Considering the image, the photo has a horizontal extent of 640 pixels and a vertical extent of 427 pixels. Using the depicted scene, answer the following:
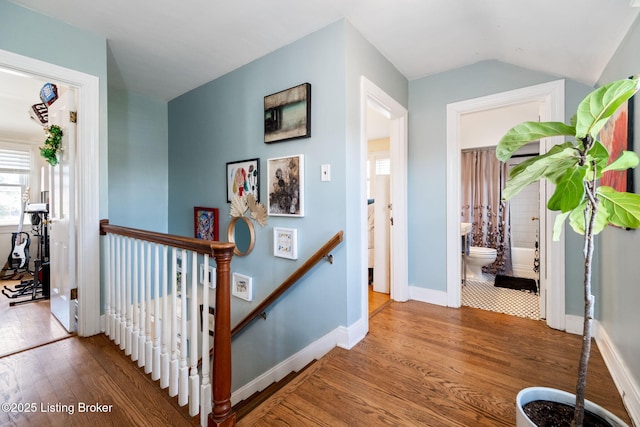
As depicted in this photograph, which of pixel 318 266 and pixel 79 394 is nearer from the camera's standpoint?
pixel 79 394

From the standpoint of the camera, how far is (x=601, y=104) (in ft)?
2.82

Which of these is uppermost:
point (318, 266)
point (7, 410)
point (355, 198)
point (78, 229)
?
point (355, 198)

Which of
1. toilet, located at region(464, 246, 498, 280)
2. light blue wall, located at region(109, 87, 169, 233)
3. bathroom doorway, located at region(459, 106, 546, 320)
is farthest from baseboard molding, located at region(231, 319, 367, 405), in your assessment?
toilet, located at region(464, 246, 498, 280)

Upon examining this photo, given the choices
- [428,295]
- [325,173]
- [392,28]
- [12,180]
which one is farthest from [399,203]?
[12,180]

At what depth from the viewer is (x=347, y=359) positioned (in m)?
1.86

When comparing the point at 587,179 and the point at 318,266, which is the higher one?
the point at 587,179

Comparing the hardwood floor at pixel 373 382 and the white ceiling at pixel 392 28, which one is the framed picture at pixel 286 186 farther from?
the hardwood floor at pixel 373 382

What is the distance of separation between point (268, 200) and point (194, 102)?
68.5 inches

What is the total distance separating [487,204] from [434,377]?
11.9ft

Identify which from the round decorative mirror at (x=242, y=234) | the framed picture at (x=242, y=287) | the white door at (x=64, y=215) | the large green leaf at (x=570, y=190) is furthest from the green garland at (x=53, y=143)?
the large green leaf at (x=570, y=190)

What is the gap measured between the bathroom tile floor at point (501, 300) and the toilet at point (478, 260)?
0.35m

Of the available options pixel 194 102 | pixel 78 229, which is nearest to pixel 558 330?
pixel 78 229

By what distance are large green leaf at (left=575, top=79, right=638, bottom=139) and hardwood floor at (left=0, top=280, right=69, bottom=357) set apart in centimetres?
341

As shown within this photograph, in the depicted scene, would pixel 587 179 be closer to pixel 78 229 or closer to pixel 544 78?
pixel 544 78
